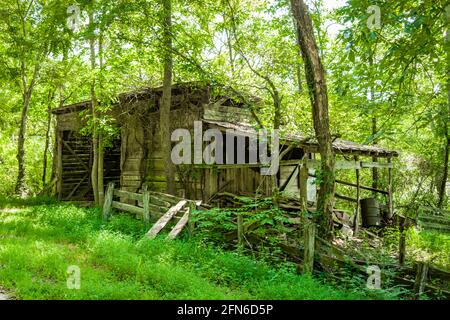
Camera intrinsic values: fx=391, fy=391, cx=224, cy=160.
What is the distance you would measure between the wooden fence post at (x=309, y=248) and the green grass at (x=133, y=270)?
33 centimetres

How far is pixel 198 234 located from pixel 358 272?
11.8 ft

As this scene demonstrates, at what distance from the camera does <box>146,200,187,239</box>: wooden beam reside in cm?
905

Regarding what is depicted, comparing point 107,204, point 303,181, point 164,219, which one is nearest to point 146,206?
point 164,219

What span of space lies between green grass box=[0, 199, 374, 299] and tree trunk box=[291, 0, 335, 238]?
1.89 meters

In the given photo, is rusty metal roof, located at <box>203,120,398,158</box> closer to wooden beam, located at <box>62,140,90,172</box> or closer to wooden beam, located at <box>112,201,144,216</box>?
wooden beam, located at <box>112,201,144,216</box>

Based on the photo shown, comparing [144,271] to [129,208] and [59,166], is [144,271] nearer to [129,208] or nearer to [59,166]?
[129,208]

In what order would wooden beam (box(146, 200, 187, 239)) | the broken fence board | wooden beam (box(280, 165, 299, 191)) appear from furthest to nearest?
wooden beam (box(280, 165, 299, 191)), wooden beam (box(146, 200, 187, 239)), the broken fence board

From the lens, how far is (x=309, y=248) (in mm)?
7270

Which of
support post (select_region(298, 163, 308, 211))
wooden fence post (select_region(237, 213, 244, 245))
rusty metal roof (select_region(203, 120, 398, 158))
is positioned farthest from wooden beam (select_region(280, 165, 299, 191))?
wooden fence post (select_region(237, 213, 244, 245))

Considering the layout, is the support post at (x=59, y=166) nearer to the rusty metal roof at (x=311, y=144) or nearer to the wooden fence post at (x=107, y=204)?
the wooden fence post at (x=107, y=204)

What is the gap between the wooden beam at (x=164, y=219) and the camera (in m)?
9.05

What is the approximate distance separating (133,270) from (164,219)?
2.91 m
